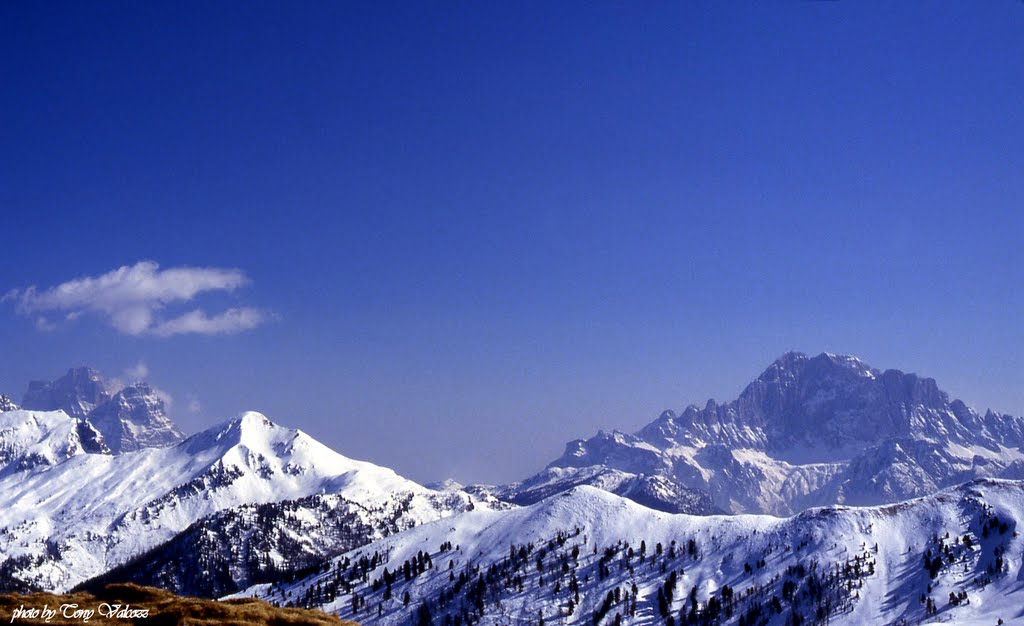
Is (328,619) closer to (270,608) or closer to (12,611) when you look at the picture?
(270,608)

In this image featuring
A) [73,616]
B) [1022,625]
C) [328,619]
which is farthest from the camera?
[1022,625]

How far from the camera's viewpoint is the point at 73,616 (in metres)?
57.2

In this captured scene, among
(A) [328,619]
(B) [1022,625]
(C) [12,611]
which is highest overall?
(C) [12,611]

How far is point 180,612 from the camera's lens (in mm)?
59719

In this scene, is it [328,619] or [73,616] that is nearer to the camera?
[73,616]

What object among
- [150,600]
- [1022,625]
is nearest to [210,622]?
[150,600]

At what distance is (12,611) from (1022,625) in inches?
7580

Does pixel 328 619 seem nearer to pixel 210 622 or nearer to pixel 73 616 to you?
pixel 210 622

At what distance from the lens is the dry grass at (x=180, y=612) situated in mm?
57469

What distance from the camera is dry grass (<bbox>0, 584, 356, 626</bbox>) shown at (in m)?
57.5

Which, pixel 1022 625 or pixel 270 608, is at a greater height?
pixel 270 608

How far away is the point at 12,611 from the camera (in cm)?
5728

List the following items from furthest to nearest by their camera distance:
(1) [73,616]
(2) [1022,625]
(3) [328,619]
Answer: (2) [1022,625]
(3) [328,619]
(1) [73,616]

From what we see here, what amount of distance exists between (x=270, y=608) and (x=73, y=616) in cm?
1483
